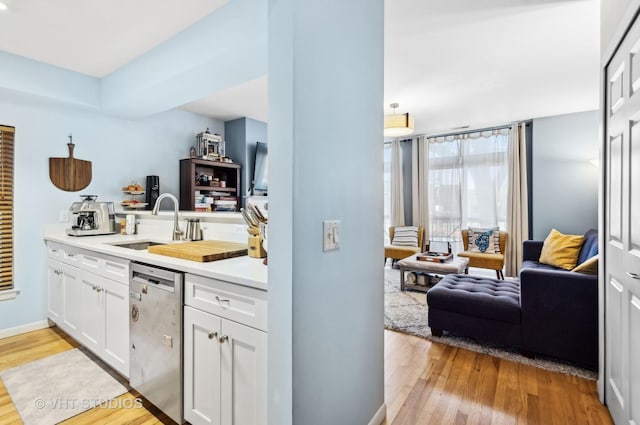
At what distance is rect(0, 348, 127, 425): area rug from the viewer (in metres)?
1.76

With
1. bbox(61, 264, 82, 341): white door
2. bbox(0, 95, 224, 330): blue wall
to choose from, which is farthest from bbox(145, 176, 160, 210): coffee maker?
bbox(61, 264, 82, 341): white door

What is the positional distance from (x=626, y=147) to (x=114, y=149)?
166 inches

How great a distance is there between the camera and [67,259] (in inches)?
102

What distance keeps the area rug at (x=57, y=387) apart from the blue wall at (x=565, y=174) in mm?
5549

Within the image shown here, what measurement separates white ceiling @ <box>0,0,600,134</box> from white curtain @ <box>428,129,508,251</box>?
5.02 feet

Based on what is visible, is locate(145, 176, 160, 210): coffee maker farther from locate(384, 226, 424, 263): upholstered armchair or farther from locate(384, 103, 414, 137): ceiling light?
locate(384, 226, 424, 263): upholstered armchair

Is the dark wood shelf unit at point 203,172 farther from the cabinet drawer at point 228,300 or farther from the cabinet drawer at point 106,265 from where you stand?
the cabinet drawer at point 228,300

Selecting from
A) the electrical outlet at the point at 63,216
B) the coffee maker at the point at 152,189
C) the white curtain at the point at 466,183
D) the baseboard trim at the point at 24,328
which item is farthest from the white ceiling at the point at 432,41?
the baseboard trim at the point at 24,328

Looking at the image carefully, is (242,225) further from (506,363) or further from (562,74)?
(562,74)

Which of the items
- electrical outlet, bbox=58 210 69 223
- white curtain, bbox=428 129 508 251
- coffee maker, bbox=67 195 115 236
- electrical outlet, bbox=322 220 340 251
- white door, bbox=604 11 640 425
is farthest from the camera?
white curtain, bbox=428 129 508 251

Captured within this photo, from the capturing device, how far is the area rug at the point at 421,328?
2.23 meters

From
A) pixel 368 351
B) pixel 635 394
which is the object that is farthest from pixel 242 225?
pixel 635 394

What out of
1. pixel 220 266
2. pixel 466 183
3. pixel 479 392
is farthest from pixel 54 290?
pixel 466 183

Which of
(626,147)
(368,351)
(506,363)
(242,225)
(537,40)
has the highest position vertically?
(537,40)
